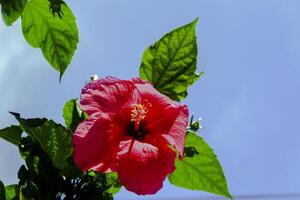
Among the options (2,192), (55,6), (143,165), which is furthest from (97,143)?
(55,6)

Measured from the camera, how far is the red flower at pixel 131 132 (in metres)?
0.98

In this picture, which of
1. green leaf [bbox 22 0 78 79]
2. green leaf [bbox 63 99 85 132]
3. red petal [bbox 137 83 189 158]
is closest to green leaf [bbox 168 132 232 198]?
red petal [bbox 137 83 189 158]

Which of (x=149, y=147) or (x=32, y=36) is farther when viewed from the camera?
(x=32, y=36)

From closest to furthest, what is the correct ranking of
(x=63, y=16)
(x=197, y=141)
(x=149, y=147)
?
(x=149, y=147), (x=197, y=141), (x=63, y=16)

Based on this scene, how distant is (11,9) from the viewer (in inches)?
48.3

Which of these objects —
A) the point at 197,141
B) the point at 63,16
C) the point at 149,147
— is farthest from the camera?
the point at 63,16

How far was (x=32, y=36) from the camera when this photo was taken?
1.34 m

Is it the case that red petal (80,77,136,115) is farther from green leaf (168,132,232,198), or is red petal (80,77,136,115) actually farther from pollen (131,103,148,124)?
green leaf (168,132,232,198)

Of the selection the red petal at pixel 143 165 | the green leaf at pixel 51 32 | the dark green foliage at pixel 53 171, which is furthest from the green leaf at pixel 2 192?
the green leaf at pixel 51 32

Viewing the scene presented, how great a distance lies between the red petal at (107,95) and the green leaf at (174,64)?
103mm

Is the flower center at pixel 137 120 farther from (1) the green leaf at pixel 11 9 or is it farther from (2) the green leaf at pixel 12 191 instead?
(1) the green leaf at pixel 11 9

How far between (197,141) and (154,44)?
8.6 inches

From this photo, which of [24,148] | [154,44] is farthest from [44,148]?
[154,44]

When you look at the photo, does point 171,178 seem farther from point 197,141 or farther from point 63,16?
point 63,16
